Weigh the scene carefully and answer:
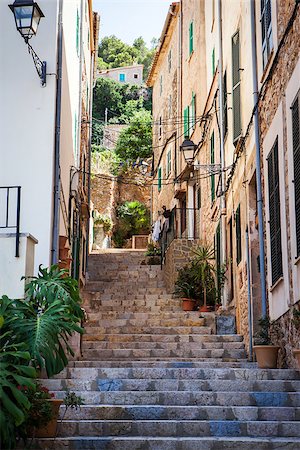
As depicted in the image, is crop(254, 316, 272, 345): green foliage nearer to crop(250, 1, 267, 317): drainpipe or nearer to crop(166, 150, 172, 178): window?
crop(250, 1, 267, 317): drainpipe

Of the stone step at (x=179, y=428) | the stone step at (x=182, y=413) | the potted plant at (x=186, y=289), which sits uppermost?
the potted plant at (x=186, y=289)

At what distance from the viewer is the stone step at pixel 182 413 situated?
8133 mm

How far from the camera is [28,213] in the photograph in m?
12.1

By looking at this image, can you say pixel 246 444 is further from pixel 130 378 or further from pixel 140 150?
pixel 140 150

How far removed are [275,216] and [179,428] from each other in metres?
3.97

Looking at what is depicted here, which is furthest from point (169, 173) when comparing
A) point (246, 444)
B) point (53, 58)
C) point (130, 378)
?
point (246, 444)

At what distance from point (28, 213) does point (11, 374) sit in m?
5.74

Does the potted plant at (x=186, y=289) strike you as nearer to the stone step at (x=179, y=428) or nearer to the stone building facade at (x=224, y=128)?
the stone building facade at (x=224, y=128)

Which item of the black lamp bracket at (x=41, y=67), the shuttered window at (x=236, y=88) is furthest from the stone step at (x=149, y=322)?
the black lamp bracket at (x=41, y=67)

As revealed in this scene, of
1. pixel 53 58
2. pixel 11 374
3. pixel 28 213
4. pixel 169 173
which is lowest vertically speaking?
pixel 11 374

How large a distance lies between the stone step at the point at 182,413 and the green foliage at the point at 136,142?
1342 inches

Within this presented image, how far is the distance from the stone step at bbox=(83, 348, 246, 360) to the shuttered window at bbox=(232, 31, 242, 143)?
13.4ft

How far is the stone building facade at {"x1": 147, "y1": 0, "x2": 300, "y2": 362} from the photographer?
12.4 m

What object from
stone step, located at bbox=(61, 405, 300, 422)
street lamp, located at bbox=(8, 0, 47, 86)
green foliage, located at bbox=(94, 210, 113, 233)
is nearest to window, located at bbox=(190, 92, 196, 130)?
green foliage, located at bbox=(94, 210, 113, 233)
